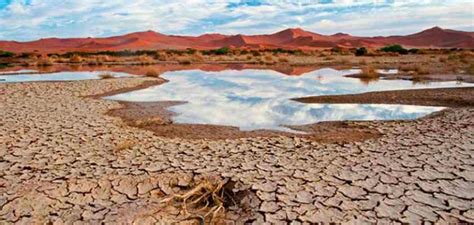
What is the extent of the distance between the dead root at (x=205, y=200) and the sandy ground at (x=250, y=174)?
4.3 inches

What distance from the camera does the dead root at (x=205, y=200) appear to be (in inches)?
171

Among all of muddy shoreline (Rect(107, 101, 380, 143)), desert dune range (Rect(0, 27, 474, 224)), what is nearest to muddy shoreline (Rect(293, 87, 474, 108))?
desert dune range (Rect(0, 27, 474, 224))

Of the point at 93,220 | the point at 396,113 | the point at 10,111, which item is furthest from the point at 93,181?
the point at 396,113

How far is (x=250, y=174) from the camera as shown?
5.22m

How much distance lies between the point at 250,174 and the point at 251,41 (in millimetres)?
89742

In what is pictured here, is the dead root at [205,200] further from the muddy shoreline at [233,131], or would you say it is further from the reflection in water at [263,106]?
the reflection in water at [263,106]

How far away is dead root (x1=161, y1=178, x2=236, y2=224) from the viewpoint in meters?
4.34

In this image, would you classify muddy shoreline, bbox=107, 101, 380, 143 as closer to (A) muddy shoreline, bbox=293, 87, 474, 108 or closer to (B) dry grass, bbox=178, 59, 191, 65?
(A) muddy shoreline, bbox=293, 87, 474, 108

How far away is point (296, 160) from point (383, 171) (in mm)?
1138

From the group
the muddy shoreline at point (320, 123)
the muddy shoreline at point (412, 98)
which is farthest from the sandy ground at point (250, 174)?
the muddy shoreline at point (412, 98)

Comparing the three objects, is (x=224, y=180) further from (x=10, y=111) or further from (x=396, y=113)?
(x=10, y=111)

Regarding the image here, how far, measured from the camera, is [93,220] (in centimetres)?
426

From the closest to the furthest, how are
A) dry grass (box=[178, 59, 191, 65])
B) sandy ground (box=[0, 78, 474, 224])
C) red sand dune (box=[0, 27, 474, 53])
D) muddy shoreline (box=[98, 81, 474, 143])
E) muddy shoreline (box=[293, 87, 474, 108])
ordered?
sandy ground (box=[0, 78, 474, 224])
muddy shoreline (box=[98, 81, 474, 143])
muddy shoreline (box=[293, 87, 474, 108])
dry grass (box=[178, 59, 191, 65])
red sand dune (box=[0, 27, 474, 53])

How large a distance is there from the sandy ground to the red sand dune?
71029mm
